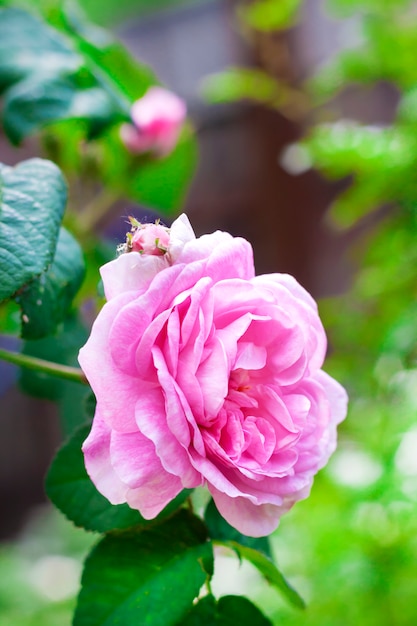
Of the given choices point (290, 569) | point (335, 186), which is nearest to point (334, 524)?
point (290, 569)

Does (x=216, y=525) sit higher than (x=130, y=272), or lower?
lower

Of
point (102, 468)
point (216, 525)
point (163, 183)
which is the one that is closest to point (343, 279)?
point (163, 183)

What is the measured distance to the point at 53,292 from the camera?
38 centimetres

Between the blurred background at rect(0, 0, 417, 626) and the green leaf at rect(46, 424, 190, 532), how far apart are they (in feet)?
0.43

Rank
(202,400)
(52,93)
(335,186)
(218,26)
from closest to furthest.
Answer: (202,400) < (52,93) < (335,186) < (218,26)

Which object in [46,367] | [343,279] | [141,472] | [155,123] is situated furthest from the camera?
[343,279]

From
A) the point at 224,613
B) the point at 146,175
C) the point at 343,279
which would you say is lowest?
the point at 343,279

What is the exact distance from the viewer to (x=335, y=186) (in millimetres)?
2254

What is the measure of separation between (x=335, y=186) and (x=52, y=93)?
186 cm

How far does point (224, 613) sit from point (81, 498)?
100mm

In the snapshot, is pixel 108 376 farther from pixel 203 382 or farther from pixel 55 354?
pixel 55 354

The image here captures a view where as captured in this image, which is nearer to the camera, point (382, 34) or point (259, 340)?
point (259, 340)

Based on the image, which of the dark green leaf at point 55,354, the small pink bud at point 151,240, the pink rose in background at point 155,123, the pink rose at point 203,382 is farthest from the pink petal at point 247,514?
the pink rose in background at point 155,123

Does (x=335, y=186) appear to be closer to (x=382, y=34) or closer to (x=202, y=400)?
(x=382, y=34)
